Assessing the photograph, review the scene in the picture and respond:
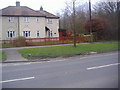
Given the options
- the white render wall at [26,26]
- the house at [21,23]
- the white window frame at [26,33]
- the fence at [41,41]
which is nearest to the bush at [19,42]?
the fence at [41,41]

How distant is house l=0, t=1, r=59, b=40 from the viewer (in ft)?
115

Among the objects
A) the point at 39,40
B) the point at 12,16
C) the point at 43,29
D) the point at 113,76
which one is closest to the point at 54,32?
the point at 43,29

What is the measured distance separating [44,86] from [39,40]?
896 inches

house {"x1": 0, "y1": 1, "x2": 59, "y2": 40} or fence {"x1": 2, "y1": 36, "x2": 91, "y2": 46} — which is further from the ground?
house {"x1": 0, "y1": 1, "x2": 59, "y2": 40}

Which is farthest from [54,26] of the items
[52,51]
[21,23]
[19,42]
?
[52,51]

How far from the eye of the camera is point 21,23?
118ft

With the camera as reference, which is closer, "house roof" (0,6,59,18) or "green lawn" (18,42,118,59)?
"green lawn" (18,42,118,59)

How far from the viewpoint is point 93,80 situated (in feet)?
22.9

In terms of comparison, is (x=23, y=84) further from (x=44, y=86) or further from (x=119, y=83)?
(x=119, y=83)

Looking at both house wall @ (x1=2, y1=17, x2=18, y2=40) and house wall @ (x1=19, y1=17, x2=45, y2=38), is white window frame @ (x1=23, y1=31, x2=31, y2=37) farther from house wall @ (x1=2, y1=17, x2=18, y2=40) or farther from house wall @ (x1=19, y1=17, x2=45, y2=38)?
house wall @ (x1=2, y1=17, x2=18, y2=40)

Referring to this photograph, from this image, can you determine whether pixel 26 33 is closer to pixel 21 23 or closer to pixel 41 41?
pixel 21 23

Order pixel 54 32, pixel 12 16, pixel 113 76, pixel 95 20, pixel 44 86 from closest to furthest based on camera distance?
pixel 44 86
pixel 113 76
pixel 95 20
pixel 12 16
pixel 54 32

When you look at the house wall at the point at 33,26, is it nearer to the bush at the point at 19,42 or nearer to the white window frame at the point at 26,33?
the white window frame at the point at 26,33

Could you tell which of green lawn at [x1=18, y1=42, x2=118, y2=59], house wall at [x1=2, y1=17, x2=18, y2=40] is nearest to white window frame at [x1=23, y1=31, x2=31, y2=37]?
house wall at [x1=2, y1=17, x2=18, y2=40]
